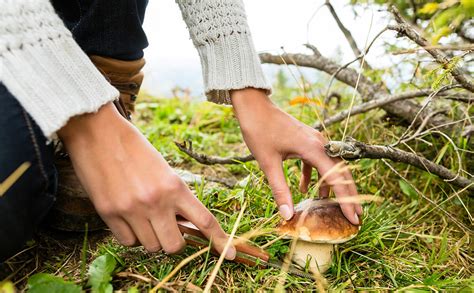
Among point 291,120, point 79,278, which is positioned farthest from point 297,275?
point 79,278

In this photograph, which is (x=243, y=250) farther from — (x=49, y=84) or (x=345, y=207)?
(x=49, y=84)

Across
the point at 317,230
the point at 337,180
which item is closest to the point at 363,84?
the point at 337,180

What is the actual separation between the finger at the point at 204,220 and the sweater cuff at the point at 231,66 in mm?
474

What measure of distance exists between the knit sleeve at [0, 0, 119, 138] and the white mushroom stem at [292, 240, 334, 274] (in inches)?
32.0

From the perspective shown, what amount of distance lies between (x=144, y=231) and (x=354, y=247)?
0.80 metres

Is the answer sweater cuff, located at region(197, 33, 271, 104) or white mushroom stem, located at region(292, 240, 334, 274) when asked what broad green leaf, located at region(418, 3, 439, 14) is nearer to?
sweater cuff, located at region(197, 33, 271, 104)

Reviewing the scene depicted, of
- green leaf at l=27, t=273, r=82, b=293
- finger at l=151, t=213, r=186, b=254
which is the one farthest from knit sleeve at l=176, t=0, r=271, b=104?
green leaf at l=27, t=273, r=82, b=293

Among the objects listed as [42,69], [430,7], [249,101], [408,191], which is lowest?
[408,191]

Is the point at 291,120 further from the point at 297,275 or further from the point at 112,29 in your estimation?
the point at 112,29

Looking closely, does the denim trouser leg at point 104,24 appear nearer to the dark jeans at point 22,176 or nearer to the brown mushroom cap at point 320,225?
the dark jeans at point 22,176

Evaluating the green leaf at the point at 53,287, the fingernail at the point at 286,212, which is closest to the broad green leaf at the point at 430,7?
the fingernail at the point at 286,212

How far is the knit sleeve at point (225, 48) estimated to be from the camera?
4.76 ft

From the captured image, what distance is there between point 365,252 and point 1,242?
1.22m

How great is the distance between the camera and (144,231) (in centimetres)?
112
